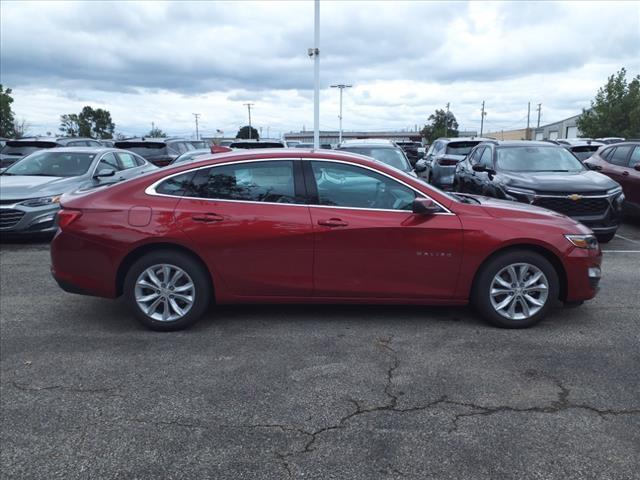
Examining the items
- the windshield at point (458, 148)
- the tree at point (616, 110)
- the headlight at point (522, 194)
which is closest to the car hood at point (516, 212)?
the headlight at point (522, 194)

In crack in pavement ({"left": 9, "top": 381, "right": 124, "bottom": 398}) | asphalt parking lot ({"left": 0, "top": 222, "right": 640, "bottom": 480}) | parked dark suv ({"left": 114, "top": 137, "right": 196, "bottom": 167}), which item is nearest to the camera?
asphalt parking lot ({"left": 0, "top": 222, "right": 640, "bottom": 480})

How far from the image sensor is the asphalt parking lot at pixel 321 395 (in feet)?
9.55

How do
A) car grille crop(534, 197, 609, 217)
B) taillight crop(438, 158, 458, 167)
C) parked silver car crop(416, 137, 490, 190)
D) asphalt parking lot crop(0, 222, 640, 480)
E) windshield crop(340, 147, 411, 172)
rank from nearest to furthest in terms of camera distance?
asphalt parking lot crop(0, 222, 640, 480), car grille crop(534, 197, 609, 217), windshield crop(340, 147, 411, 172), taillight crop(438, 158, 458, 167), parked silver car crop(416, 137, 490, 190)

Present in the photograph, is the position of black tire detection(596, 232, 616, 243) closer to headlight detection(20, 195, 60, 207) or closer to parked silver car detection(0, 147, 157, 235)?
parked silver car detection(0, 147, 157, 235)

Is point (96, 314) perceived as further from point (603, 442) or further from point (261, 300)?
point (603, 442)

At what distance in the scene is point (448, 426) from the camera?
3246 millimetres

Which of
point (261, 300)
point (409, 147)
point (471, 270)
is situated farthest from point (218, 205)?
point (409, 147)

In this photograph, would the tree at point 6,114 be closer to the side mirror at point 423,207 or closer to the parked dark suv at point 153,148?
the parked dark suv at point 153,148

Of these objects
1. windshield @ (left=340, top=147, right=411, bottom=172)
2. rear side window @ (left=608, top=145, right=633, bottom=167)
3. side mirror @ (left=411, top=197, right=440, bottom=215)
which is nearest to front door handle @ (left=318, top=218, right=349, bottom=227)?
side mirror @ (left=411, top=197, right=440, bottom=215)

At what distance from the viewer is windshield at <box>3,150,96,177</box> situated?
32.4ft

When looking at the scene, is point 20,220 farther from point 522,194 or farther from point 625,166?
point 625,166

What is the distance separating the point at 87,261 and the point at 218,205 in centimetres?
123

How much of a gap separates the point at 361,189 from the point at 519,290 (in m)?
1.62

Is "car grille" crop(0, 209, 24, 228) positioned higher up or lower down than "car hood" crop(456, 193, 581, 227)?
lower down
